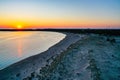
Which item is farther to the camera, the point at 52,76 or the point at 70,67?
the point at 70,67

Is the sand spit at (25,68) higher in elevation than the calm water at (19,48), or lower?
higher

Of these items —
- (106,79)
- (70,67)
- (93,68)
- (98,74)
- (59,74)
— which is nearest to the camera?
(106,79)

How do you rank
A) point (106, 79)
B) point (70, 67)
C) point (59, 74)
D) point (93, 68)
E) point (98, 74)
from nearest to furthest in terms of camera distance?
point (106, 79), point (98, 74), point (59, 74), point (93, 68), point (70, 67)

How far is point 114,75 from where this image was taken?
10164 mm

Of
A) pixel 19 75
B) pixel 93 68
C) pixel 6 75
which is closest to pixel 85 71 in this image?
pixel 93 68

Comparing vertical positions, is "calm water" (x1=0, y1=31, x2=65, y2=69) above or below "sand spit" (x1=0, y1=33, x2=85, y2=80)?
below

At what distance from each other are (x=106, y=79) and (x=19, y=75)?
5.81m

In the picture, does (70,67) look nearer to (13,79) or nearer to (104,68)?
(104,68)

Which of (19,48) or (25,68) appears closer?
(25,68)

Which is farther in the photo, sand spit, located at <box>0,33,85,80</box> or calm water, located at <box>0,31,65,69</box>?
calm water, located at <box>0,31,65,69</box>

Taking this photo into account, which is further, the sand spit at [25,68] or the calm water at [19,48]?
the calm water at [19,48]

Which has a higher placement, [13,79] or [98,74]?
[98,74]

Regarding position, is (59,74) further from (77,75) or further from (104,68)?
(104,68)

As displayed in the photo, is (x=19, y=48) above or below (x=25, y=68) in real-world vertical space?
below
